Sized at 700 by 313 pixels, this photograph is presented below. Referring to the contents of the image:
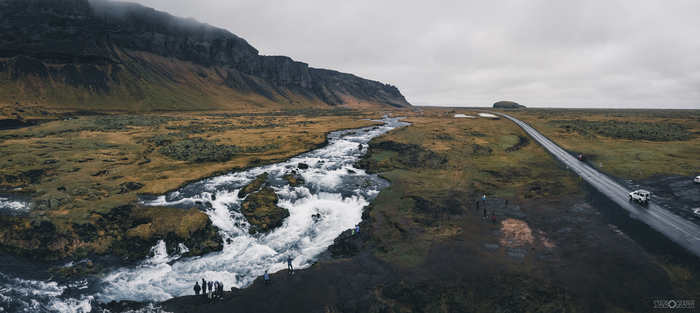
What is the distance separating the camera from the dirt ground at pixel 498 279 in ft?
80.4

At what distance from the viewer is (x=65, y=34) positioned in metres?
185

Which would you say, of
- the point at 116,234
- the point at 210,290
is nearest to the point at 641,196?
the point at 210,290

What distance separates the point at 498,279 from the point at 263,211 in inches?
1213

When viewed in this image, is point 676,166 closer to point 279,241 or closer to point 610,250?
point 610,250

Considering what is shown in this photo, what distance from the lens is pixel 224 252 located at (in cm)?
3388

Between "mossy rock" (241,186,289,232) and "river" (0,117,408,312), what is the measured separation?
3.26 ft

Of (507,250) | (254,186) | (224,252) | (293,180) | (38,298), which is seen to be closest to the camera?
(38,298)

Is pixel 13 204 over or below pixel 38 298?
over

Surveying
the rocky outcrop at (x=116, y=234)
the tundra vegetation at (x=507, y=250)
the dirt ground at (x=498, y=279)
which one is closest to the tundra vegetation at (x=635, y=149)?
the tundra vegetation at (x=507, y=250)

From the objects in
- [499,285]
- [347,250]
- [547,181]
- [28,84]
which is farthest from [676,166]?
[28,84]

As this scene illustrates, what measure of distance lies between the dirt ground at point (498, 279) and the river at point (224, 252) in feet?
11.0

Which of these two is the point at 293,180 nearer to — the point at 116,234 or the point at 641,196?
the point at 116,234

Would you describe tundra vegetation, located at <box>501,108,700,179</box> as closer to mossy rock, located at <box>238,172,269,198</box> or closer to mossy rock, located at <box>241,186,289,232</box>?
mossy rock, located at <box>241,186,289,232</box>

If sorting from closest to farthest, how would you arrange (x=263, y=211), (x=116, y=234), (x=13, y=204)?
(x=116, y=234), (x=13, y=204), (x=263, y=211)
